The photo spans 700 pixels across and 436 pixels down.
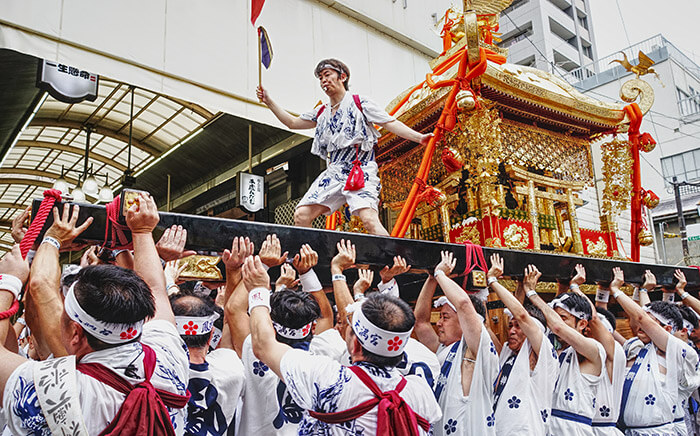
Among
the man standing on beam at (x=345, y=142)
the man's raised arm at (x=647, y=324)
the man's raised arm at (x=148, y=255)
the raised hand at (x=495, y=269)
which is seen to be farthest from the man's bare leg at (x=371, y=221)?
the man's raised arm at (x=647, y=324)

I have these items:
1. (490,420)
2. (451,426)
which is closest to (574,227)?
(490,420)

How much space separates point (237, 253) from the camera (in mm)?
2857

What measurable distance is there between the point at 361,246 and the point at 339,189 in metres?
1.02

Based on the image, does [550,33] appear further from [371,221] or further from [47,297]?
[47,297]

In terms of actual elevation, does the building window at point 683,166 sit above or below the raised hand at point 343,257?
above

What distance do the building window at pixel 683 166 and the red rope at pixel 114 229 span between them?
22.5 metres

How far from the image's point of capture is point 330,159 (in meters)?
4.61

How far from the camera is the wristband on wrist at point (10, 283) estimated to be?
189 centimetres

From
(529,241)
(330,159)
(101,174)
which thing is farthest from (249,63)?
(101,174)

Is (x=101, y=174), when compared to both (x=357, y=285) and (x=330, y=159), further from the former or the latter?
(x=357, y=285)

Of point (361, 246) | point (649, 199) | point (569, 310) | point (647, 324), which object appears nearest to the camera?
point (361, 246)

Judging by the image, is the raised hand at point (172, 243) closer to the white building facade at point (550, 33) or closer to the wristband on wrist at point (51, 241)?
the wristband on wrist at point (51, 241)

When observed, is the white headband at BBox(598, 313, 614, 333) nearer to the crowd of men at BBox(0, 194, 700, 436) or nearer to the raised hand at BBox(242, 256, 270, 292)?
the crowd of men at BBox(0, 194, 700, 436)

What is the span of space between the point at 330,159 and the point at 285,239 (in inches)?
64.9
